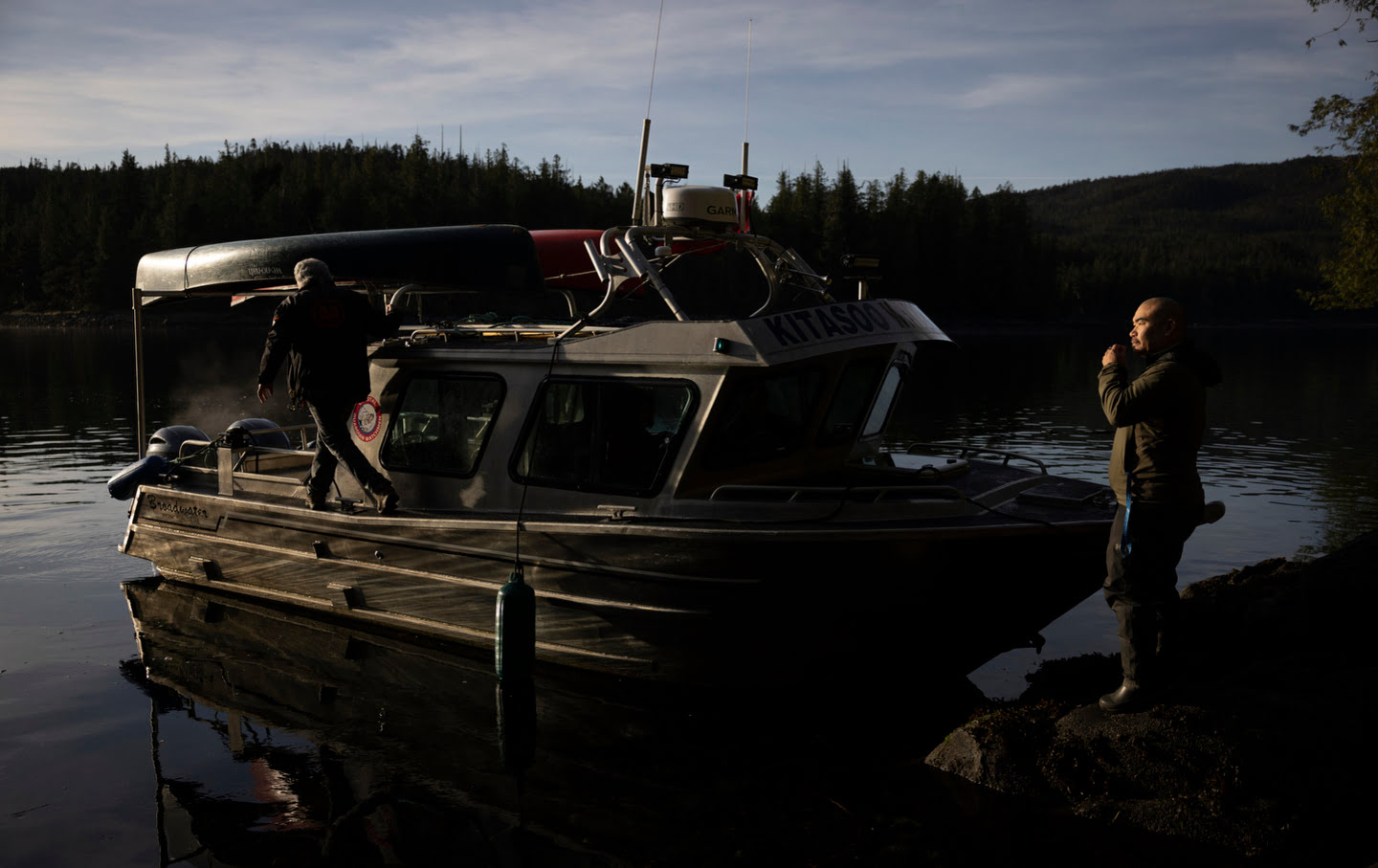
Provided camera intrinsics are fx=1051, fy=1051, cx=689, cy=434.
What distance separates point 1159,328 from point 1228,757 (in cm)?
232

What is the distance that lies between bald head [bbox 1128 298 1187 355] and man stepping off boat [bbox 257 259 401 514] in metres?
5.51

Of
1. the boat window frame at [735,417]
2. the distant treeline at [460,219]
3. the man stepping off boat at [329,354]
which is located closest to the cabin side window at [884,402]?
the boat window frame at [735,417]

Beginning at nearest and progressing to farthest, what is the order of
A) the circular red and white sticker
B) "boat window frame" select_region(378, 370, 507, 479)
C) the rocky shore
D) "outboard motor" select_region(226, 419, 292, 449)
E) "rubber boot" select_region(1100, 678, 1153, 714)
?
the rocky shore < "rubber boot" select_region(1100, 678, 1153, 714) < "boat window frame" select_region(378, 370, 507, 479) < the circular red and white sticker < "outboard motor" select_region(226, 419, 292, 449)

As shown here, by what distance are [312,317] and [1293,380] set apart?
45446 millimetres

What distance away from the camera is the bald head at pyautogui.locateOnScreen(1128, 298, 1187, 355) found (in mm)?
5719

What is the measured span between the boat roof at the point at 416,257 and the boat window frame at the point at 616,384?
156cm

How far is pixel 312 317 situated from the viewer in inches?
318

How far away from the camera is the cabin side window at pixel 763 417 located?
7.32 meters

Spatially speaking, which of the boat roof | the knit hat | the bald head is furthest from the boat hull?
the boat roof

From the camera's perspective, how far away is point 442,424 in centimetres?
855

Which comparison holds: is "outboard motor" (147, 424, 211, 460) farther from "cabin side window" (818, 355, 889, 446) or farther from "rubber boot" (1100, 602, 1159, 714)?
"rubber boot" (1100, 602, 1159, 714)

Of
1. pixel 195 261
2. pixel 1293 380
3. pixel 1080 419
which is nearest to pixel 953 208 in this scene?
pixel 1293 380

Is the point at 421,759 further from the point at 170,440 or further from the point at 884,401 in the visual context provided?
the point at 170,440

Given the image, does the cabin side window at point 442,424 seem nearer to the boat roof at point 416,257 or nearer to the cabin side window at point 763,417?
the boat roof at point 416,257
